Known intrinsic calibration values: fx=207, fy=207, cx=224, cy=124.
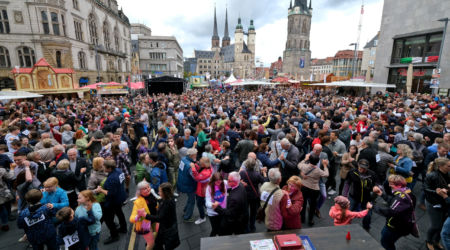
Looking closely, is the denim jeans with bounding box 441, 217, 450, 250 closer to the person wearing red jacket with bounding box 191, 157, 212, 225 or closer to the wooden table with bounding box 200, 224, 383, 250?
the wooden table with bounding box 200, 224, 383, 250

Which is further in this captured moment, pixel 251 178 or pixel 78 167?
pixel 78 167

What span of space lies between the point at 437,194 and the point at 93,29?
42.4m

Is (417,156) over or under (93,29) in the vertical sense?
under

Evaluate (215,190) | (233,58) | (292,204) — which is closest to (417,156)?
(292,204)

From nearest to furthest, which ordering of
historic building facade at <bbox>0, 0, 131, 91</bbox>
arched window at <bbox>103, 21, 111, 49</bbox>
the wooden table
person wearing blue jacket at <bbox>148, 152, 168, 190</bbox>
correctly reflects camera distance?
the wooden table, person wearing blue jacket at <bbox>148, 152, 168, 190</bbox>, historic building facade at <bbox>0, 0, 131, 91</bbox>, arched window at <bbox>103, 21, 111, 49</bbox>

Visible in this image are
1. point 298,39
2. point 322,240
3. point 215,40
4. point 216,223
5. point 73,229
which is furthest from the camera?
point 215,40

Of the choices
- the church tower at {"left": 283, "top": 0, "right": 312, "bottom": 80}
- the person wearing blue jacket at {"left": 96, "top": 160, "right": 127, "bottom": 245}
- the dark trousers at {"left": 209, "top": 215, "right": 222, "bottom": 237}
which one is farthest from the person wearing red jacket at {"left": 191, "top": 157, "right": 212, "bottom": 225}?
the church tower at {"left": 283, "top": 0, "right": 312, "bottom": 80}

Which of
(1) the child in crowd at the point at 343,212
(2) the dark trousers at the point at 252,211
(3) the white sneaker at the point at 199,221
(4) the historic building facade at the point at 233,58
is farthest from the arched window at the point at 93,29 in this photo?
(4) the historic building facade at the point at 233,58

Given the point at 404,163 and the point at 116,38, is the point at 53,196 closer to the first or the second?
the point at 404,163

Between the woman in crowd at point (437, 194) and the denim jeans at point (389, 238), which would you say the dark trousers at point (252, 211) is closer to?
the denim jeans at point (389, 238)

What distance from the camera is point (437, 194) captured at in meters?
3.53

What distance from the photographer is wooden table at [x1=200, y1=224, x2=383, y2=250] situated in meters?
2.68

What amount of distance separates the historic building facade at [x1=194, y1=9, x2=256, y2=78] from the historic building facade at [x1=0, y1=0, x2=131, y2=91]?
93509mm

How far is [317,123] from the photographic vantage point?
25.0 feet
